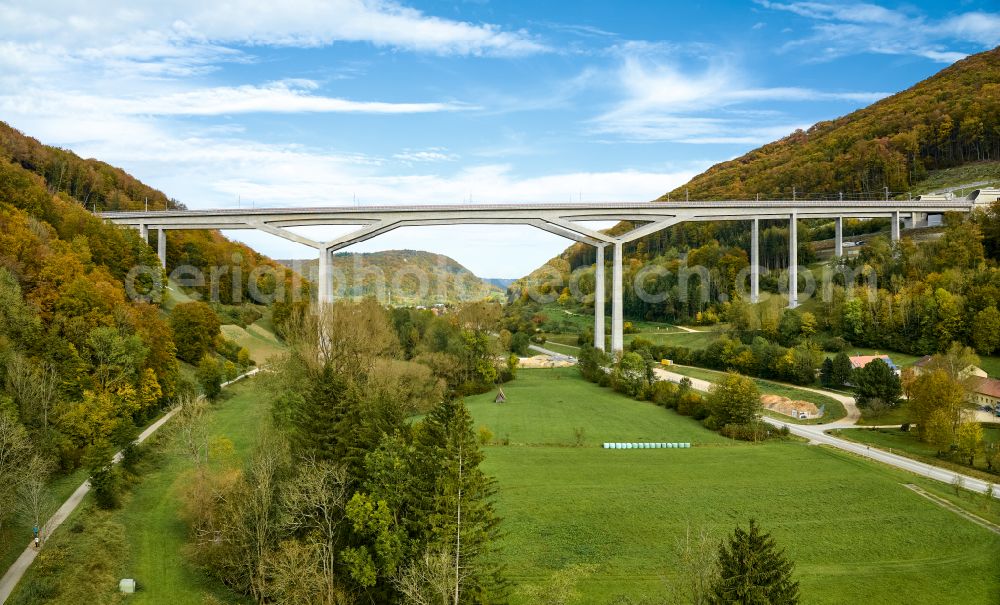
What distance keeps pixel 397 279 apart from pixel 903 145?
194 ft

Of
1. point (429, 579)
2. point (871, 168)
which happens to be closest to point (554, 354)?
point (871, 168)

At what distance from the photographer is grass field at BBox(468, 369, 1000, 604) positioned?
1633 centimetres

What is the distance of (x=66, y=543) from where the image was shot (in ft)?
55.3

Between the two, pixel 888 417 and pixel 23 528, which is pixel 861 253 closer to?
pixel 888 417

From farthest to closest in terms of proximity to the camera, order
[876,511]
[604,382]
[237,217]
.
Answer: [237,217] < [604,382] < [876,511]

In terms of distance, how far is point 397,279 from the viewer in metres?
69.0

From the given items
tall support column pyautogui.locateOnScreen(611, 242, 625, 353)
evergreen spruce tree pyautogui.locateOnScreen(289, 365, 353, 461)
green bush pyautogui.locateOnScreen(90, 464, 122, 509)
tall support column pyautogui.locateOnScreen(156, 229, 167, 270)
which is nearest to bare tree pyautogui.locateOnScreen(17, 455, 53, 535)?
green bush pyautogui.locateOnScreen(90, 464, 122, 509)

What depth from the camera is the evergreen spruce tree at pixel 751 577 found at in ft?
33.9

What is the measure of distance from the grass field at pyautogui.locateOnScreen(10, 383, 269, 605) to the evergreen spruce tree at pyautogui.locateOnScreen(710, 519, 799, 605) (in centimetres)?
1234

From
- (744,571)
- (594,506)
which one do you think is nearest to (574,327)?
(594,506)

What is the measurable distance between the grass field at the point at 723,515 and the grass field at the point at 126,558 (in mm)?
8698

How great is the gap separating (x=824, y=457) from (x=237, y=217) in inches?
1557

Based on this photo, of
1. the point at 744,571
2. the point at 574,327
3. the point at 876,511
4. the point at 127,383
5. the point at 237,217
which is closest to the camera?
the point at 744,571

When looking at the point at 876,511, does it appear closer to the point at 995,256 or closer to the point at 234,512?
Result: the point at 234,512
